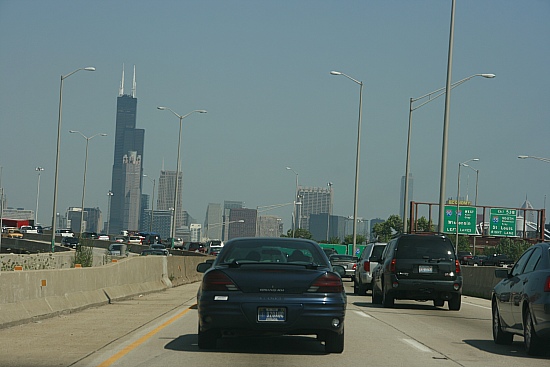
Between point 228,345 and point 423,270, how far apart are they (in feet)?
34.5

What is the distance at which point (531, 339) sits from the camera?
13289 millimetres

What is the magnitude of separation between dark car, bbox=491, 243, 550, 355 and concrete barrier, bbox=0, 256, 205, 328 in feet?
25.5

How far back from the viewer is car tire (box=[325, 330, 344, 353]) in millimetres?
12607

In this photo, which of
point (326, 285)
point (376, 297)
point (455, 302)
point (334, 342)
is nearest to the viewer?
point (326, 285)

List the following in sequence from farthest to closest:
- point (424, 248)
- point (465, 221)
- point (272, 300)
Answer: point (465, 221) < point (424, 248) < point (272, 300)

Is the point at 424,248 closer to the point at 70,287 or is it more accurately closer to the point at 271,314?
the point at 70,287

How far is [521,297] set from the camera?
13.7 m

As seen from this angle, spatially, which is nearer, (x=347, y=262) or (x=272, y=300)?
(x=272, y=300)

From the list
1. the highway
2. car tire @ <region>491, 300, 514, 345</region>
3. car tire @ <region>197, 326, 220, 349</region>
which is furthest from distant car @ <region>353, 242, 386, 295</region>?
car tire @ <region>197, 326, 220, 349</region>

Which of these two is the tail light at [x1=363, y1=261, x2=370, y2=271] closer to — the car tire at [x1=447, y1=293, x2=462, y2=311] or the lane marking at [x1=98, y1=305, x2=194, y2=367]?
the car tire at [x1=447, y1=293, x2=462, y2=311]

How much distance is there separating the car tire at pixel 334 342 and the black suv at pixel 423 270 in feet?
35.0

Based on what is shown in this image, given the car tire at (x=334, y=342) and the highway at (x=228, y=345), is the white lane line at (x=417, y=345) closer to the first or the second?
the highway at (x=228, y=345)

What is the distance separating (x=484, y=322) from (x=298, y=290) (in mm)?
9554

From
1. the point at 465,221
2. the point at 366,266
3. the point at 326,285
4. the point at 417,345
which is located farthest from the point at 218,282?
the point at 465,221
